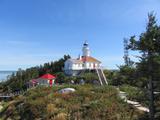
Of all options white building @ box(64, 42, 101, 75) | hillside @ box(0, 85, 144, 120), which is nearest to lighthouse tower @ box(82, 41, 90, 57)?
white building @ box(64, 42, 101, 75)

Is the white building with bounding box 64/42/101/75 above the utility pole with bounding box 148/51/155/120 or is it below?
above

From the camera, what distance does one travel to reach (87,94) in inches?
1161

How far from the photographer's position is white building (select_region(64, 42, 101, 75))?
71.9m

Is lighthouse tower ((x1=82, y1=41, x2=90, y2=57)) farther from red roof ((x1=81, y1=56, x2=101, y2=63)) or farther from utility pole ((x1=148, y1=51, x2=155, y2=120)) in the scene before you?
utility pole ((x1=148, y1=51, x2=155, y2=120))

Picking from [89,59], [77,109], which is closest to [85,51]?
[89,59]

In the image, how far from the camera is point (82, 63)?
74.9 meters

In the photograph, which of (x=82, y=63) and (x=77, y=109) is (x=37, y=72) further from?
(x=77, y=109)

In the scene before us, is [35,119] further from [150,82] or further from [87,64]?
[87,64]

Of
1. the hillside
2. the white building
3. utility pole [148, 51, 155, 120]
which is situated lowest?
the hillside

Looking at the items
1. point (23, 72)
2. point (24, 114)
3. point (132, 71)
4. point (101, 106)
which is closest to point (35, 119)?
point (24, 114)

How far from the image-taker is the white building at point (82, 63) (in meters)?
71.9

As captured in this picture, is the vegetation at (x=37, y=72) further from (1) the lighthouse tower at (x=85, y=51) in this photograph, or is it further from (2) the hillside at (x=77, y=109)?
(2) the hillside at (x=77, y=109)

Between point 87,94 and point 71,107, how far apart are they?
489 centimetres

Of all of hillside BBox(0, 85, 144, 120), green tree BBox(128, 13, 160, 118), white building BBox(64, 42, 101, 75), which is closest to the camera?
green tree BBox(128, 13, 160, 118)
